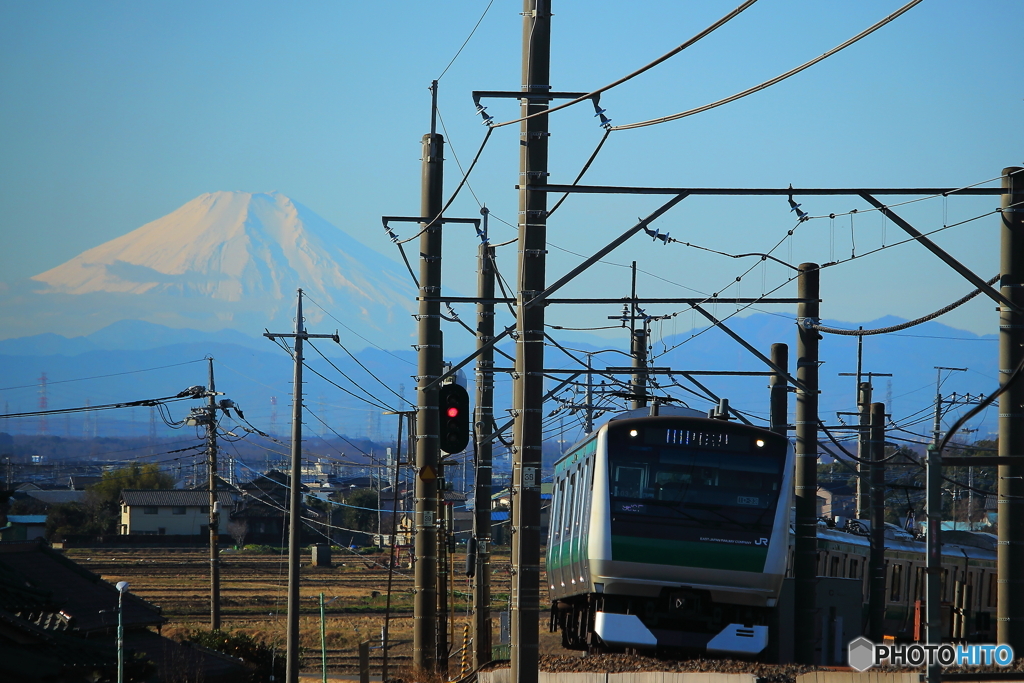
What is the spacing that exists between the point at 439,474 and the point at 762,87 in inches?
506

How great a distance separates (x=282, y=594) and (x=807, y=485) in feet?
128

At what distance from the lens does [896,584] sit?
27.6 meters

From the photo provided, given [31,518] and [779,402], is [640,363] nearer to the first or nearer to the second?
[779,402]

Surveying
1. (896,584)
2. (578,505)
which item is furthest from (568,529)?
(896,584)

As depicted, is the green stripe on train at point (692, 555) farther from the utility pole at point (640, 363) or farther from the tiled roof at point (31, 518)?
the tiled roof at point (31, 518)

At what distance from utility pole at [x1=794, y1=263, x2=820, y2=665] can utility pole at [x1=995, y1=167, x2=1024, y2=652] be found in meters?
4.30

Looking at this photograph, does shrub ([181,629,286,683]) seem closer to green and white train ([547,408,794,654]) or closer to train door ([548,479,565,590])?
train door ([548,479,565,590])

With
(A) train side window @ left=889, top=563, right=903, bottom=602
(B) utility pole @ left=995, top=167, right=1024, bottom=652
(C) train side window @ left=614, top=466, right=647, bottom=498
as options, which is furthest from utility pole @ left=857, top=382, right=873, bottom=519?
(C) train side window @ left=614, top=466, right=647, bottom=498

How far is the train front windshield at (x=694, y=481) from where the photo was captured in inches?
623

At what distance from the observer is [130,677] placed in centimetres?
1817

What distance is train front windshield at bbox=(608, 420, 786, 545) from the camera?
51.9 feet

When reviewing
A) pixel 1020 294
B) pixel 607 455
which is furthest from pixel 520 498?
pixel 1020 294

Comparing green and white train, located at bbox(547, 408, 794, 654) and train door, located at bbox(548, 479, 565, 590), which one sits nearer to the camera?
green and white train, located at bbox(547, 408, 794, 654)

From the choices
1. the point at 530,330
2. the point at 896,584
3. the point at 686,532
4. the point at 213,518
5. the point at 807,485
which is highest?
the point at 530,330
